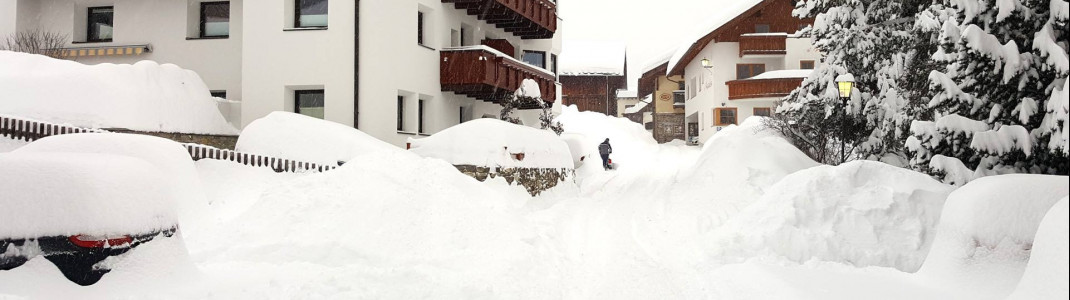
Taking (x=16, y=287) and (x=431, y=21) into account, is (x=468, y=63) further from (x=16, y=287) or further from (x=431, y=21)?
(x=16, y=287)

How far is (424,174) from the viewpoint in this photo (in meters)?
11.3

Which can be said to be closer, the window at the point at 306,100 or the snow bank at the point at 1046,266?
the snow bank at the point at 1046,266

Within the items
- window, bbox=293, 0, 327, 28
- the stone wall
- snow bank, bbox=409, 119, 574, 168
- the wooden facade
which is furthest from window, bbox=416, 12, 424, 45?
the wooden facade

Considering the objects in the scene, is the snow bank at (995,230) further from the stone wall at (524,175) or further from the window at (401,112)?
the window at (401,112)

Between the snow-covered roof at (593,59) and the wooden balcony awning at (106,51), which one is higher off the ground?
the snow-covered roof at (593,59)

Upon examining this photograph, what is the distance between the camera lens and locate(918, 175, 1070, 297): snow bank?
5.80 meters

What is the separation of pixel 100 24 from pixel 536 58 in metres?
16.2

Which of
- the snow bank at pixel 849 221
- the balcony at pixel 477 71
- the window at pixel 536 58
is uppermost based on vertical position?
the window at pixel 536 58

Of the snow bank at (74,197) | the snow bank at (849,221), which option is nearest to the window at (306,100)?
the snow bank at (849,221)

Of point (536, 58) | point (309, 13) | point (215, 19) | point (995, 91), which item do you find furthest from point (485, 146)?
point (536, 58)

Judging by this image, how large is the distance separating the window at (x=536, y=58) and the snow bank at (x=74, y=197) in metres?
25.3

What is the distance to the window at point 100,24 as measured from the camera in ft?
68.7

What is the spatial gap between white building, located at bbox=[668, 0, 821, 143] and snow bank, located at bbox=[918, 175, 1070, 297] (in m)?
32.7

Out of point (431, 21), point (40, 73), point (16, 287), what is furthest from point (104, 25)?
point (16, 287)
